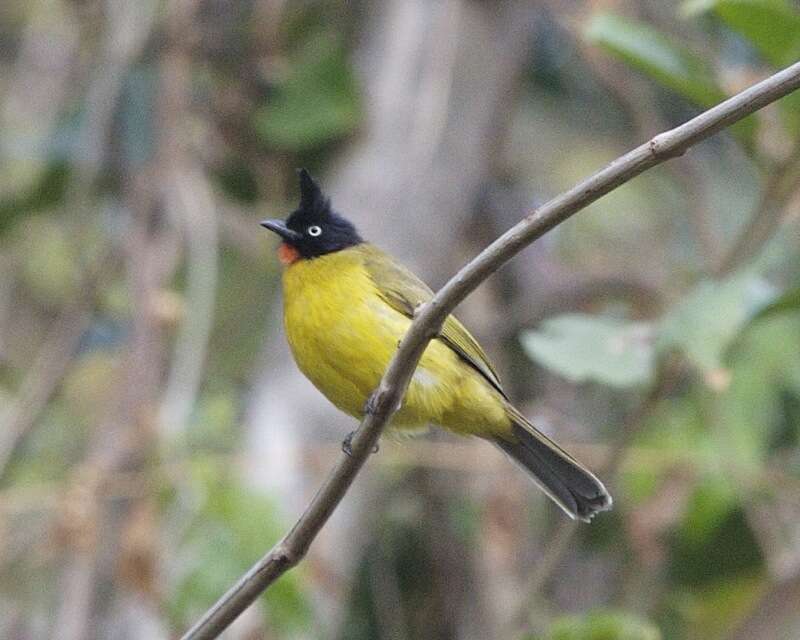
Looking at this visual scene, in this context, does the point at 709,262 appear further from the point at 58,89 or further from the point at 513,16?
the point at 58,89

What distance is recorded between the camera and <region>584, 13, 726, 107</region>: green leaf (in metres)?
2.96

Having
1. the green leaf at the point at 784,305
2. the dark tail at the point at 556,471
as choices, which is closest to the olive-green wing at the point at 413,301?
the dark tail at the point at 556,471

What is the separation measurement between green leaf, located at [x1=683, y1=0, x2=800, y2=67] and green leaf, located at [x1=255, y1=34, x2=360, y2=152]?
4.18ft

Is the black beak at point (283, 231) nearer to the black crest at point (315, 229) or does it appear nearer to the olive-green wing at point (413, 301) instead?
the black crest at point (315, 229)

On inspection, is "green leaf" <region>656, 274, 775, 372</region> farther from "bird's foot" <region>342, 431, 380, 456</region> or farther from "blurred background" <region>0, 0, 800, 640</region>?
"bird's foot" <region>342, 431, 380, 456</region>

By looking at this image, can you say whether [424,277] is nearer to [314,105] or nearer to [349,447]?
[314,105]

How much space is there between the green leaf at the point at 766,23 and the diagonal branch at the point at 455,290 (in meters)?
1.34

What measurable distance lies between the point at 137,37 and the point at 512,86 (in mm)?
1108

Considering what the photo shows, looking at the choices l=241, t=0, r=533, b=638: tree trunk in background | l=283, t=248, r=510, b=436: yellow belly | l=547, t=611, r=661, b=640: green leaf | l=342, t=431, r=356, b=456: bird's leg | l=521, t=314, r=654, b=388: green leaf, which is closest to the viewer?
l=342, t=431, r=356, b=456: bird's leg

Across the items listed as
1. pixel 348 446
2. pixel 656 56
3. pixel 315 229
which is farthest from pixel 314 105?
pixel 348 446

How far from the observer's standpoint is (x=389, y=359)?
2.63 meters

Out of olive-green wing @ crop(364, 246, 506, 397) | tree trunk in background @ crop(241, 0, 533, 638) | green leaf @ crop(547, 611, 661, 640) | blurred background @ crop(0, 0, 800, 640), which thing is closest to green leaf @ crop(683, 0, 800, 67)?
blurred background @ crop(0, 0, 800, 640)

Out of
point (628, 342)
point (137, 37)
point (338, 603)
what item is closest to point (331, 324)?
point (628, 342)

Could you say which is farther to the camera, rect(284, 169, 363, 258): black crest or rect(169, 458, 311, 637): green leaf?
rect(284, 169, 363, 258): black crest
